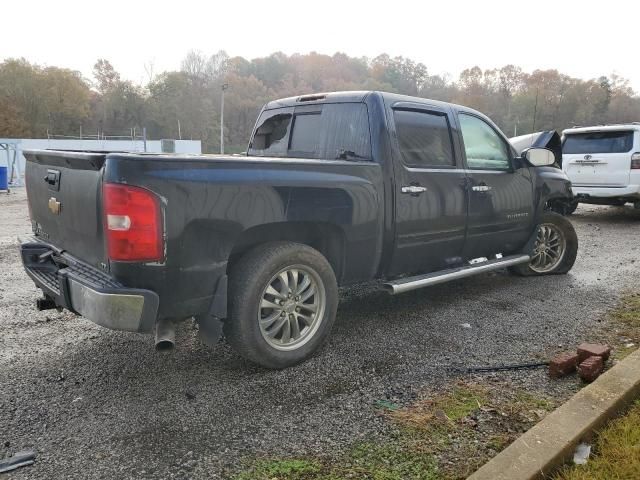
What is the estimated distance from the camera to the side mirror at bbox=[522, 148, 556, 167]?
520 centimetres

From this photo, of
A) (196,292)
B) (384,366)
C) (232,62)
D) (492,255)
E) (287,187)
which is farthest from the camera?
(232,62)

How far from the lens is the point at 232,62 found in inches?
3462

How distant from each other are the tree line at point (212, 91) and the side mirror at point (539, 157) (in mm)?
29487

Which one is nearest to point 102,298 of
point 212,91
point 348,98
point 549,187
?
point 348,98

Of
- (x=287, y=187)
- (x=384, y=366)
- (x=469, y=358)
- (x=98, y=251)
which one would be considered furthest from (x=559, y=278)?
(x=98, y=251)

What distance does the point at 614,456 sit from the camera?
2309mm

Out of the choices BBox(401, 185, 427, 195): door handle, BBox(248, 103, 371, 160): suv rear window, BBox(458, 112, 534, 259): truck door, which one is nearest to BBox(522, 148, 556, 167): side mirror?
BBox(458, 112, 534, 259): truck door

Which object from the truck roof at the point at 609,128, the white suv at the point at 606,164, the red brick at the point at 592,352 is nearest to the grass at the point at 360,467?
the red brick at the point at 592,352

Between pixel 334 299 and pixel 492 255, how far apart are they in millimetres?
2414

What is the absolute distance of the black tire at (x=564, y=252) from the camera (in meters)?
5.77

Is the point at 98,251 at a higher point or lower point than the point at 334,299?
higher

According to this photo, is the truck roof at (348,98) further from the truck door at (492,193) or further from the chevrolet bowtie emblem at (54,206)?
the chevrolet bowtie emblem at (54,206)

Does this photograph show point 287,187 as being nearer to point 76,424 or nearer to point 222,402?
point 222,402

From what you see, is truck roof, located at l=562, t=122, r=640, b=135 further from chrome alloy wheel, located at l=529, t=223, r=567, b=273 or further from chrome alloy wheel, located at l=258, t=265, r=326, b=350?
chrome alloy wheel, located at l=258, t=265, r=326, b=350
